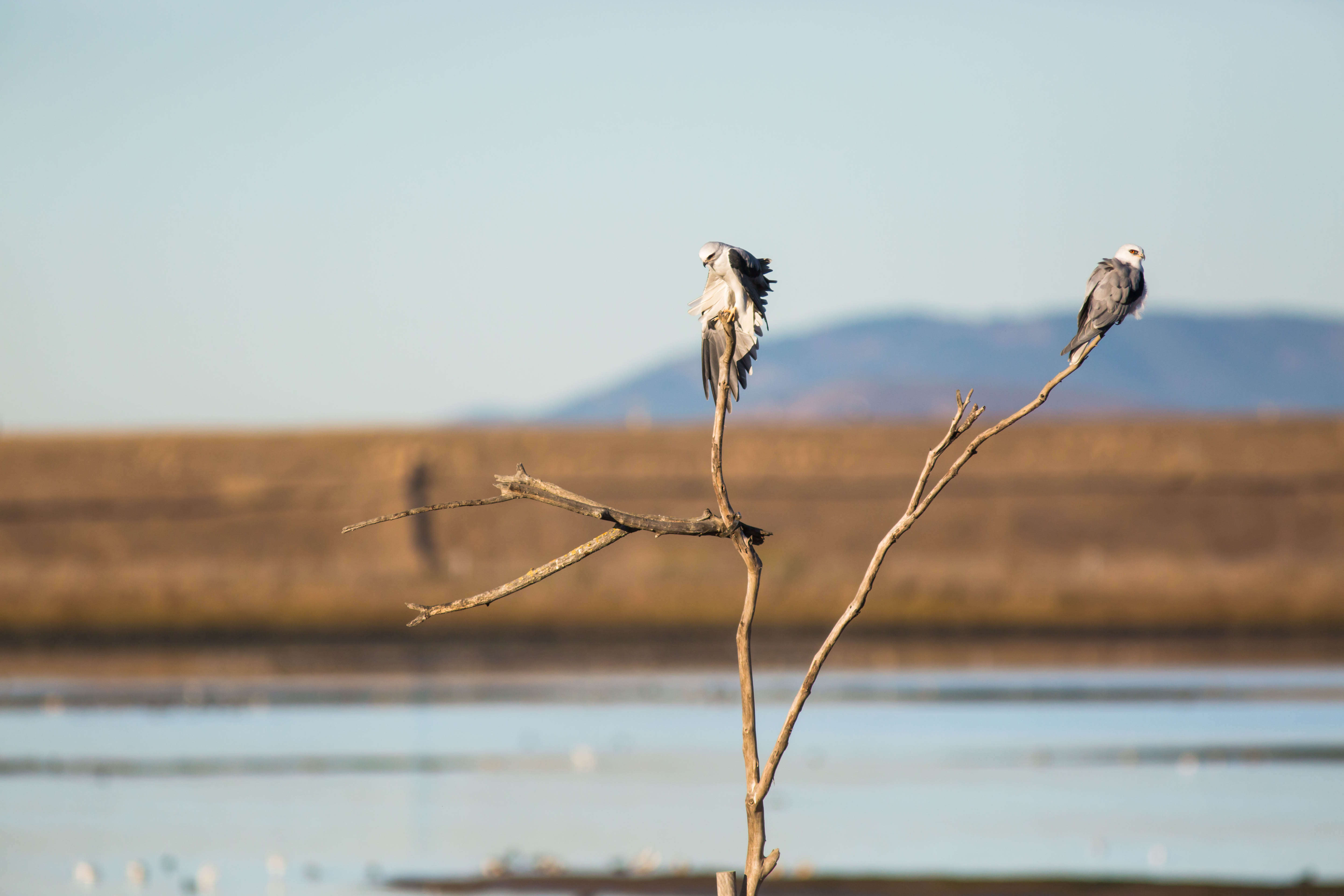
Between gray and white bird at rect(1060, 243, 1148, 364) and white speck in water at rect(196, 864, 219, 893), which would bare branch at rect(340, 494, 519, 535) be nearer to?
gray and white bird at rect(1060, 243, 1148, 364)

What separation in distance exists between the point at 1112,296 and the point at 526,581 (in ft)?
5.82

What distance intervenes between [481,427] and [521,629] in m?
13.1

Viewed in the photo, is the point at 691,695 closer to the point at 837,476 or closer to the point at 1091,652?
the point at 1091,652

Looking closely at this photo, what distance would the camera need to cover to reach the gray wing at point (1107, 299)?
5.09m

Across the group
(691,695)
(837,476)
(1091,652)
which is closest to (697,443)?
(837,476)

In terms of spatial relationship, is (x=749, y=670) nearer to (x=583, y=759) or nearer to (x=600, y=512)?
(x=600, y=512)

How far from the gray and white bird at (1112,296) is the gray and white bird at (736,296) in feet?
2.80

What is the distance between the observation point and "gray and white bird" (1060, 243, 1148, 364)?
5.09 metres

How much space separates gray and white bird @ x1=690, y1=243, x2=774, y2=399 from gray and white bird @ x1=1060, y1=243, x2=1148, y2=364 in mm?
855

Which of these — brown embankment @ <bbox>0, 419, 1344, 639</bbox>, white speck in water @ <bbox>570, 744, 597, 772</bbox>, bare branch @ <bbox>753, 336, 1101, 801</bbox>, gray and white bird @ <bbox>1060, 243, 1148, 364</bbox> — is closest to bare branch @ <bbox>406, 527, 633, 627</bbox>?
bare branch @ <bbox>753, 336, 1101, 801</bbox>

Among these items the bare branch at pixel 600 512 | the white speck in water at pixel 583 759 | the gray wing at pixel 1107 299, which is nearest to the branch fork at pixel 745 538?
the bare branch at pixel 600 512

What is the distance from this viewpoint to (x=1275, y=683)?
27.9 meters

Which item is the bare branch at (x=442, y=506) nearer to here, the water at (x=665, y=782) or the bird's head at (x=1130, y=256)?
the bird's head at (x=1130, y=256)

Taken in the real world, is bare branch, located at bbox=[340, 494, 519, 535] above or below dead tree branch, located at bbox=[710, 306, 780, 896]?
above
